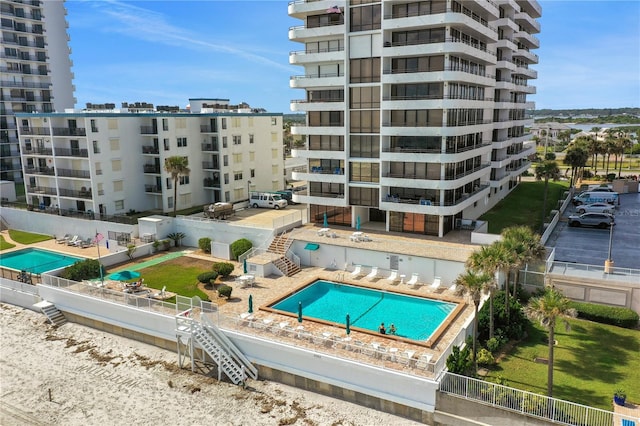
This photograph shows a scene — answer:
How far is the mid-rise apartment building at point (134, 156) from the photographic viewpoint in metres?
54.8

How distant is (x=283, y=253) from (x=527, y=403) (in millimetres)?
25111

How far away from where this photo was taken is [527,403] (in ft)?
71.1

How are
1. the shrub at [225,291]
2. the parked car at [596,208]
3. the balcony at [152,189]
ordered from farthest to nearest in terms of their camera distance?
the balcony at [152,189] < the parked car at [596,208] < the shrub at [225,291]

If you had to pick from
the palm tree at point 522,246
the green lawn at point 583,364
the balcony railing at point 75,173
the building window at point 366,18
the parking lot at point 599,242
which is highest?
the building window at point 366,18

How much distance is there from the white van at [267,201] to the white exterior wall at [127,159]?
3942mm

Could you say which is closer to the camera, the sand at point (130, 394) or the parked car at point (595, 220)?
the sand at point (130, 394)

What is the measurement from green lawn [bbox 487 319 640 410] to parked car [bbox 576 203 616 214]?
27.0 m

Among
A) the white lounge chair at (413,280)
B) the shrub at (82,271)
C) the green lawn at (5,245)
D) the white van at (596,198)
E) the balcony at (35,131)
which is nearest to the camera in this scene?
the white lounge chair at (413,280)

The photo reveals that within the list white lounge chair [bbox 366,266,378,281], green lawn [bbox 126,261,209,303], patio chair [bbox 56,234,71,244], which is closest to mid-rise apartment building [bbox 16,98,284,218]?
patio chair [bbox 56,234,71,244]

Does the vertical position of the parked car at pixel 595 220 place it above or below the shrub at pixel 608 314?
A: above

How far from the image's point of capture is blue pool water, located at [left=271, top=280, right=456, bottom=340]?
103ft

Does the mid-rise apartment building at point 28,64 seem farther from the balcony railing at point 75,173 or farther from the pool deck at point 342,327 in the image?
the pool deck at point 342,327

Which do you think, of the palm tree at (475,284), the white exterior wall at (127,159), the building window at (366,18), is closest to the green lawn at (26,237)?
the white exterior wall at (127,159)

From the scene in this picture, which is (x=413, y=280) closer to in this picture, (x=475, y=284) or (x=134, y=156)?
(x=475, y=284)
